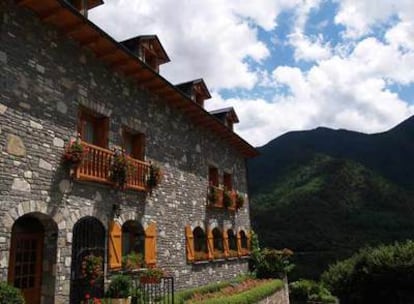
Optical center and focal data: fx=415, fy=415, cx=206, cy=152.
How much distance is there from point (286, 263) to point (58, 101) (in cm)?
1349

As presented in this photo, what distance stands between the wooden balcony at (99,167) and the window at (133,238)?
1.13 meters

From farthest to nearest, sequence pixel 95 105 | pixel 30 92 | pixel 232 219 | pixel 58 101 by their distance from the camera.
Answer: pixel 232 219, pixel 95 105, pixel 58 101, pixel 30 92

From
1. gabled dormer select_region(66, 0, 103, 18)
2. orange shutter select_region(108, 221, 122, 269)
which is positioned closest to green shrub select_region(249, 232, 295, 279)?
orange shutter select_region(108, 221, 122, 269)

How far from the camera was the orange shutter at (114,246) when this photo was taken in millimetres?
9984

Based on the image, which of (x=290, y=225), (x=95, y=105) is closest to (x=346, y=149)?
(x=290, y=225)

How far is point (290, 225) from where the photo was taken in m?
37.2

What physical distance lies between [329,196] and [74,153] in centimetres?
3521

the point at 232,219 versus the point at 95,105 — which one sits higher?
the point at 95,105

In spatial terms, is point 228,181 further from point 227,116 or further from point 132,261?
point 132,261

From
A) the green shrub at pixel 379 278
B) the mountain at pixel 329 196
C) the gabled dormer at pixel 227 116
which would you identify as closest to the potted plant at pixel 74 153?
the gabled dormer at pixel 227 116

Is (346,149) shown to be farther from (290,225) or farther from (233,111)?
(233,111)

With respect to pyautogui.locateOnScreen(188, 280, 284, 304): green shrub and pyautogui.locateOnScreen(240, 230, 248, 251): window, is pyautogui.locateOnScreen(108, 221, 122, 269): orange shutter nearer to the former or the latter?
pyautogui.locateOnScreen(188, 280, 284, 304): green shrub

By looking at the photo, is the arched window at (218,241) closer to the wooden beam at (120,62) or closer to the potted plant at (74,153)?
the wooden beam at (120,62)

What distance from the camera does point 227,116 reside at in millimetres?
19766
